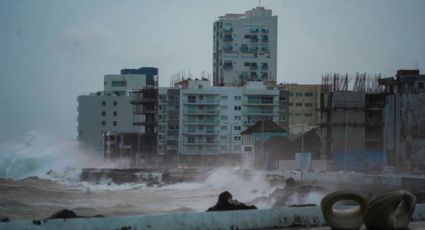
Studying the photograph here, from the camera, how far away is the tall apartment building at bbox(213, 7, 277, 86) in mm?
128875

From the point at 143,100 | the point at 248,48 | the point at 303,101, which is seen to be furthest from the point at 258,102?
the point at 248,48

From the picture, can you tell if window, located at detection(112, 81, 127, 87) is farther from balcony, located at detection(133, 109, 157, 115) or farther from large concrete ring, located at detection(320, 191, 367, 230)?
large concrete ring, located at detection(320, 191, 367, 230)

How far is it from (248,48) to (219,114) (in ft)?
91.7

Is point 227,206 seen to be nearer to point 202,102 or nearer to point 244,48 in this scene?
point 202,102

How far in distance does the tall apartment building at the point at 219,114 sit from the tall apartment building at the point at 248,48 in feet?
67.2

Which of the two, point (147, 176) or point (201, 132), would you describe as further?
point (201, 132)

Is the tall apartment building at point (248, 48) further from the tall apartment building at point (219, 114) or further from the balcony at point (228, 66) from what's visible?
the tall apartment building at point (219, 114)

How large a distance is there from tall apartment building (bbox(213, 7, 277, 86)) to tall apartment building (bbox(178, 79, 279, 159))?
20467 millimetres

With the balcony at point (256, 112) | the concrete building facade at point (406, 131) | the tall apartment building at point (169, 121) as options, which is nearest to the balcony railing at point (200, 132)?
the tall apartment building at point (169, 121)

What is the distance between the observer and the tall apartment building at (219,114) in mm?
105312

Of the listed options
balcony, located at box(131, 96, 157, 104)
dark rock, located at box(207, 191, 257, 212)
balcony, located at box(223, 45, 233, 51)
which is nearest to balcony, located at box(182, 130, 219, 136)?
balcony, located at box(131, 96, 157, 104)

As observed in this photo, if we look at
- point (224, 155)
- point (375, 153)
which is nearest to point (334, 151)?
point (375, 153)

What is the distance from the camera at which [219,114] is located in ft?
350

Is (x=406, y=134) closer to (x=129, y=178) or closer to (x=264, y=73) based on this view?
(x=129, y=178)
